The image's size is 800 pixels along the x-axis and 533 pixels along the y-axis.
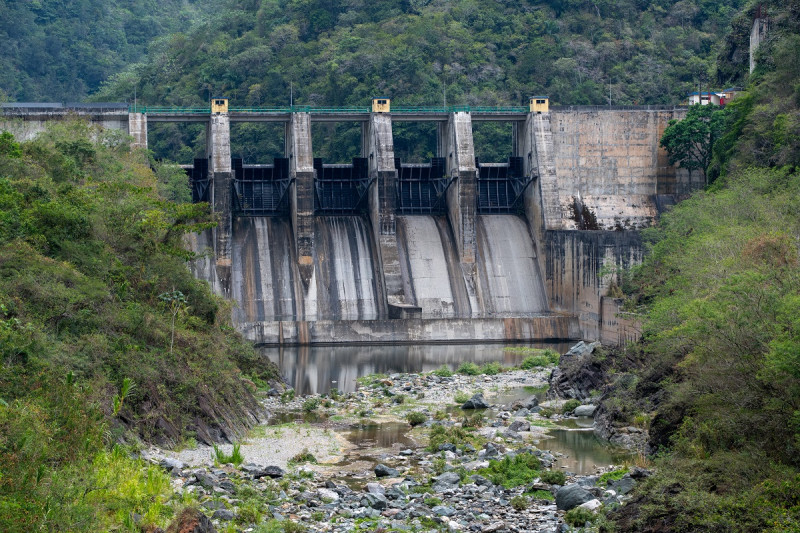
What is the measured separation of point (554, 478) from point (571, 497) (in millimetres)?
2173

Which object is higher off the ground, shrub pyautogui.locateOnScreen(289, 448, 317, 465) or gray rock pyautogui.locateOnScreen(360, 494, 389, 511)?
shrub pyautogui.locateOnScreen(289, 448, 317, 465)


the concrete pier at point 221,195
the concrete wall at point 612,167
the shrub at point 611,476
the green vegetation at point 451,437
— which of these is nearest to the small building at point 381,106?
the concrete pier at point 221,195

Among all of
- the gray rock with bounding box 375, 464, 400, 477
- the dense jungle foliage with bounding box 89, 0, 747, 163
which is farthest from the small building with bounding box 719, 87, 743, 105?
the gray rock with bounding box 375, 464, 400, 477

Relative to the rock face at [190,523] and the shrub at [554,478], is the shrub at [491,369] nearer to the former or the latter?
the shrub at [554,478]

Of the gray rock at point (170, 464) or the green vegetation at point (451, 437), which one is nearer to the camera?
the gray rock at point (170, 464)

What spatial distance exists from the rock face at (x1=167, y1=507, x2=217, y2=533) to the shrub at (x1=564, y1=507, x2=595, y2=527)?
590 cm

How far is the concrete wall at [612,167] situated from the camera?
187 feet

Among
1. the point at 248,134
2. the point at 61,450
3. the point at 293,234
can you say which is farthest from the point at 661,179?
the point at 61,450

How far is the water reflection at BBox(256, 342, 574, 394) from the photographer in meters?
39.9

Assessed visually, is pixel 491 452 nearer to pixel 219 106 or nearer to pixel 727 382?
pixel 727 382

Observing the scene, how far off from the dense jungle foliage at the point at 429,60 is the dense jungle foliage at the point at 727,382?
3413cm

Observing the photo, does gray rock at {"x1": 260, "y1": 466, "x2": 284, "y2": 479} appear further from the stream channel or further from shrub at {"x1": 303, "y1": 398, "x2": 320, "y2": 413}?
shrub at {"x1": 303, "y1": 398, "x2": 320, "y2": 413}

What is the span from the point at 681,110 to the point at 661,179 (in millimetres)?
3739

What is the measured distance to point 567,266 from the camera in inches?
2116
